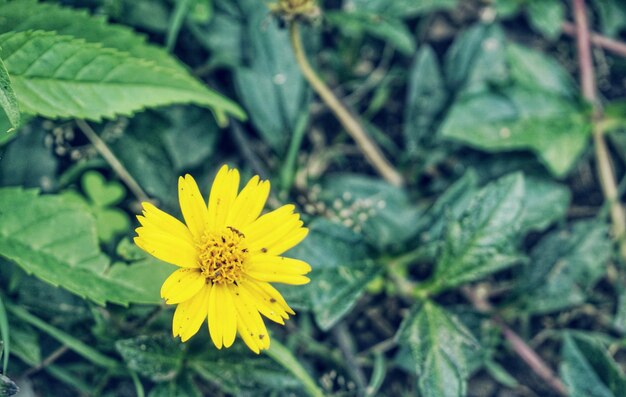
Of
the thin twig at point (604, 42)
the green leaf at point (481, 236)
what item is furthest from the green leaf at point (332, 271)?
the thin twig at point (604, 42)

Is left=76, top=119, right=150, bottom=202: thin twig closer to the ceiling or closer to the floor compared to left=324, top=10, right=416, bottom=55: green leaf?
closer to the floor

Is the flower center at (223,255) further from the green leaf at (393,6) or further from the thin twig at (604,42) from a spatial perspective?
the thin twig at (604,42)

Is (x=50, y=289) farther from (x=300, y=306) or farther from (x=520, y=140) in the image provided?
(x=520, y=140)

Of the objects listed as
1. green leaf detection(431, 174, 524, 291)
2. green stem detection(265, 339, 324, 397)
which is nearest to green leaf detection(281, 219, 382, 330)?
green stem detection(265, 339, 324, 397)

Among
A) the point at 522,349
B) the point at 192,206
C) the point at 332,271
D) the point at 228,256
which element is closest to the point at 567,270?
the point at 522,349

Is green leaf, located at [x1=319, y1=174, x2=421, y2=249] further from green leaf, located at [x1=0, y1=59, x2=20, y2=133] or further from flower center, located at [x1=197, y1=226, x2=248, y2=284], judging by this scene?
green leaf, located at [x1=0, y1=59, x2=20, y2=133]

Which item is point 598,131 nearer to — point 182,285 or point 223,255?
point 223,255
